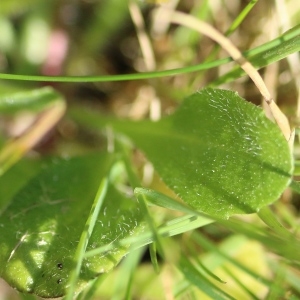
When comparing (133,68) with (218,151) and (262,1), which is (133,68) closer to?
(262,1)

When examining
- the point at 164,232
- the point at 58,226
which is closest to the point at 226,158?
the point at 164,232

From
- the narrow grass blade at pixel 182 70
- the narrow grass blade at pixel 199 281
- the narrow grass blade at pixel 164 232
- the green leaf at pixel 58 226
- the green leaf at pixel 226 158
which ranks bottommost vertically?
the narrow grass blade at pixel 199 281

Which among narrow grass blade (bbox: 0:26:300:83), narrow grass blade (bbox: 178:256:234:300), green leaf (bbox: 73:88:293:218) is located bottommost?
narrow grass blade (bbox: 178:256:234:300)

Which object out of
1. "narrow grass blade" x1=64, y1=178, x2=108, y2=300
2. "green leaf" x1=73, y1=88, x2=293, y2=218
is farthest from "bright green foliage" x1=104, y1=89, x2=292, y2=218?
"narrow grass blade" x1=64, y1=178, x2=108, y2=300

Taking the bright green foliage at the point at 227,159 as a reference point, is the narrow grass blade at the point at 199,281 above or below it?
below

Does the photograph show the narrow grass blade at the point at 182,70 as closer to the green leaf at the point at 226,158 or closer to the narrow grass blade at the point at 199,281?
the green leaf at the point at 226,158

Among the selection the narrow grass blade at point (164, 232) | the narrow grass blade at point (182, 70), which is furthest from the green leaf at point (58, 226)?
the narrow grass blade at point (182, 70)

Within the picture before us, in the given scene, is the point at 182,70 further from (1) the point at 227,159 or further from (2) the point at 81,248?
(2) the point at 81,248

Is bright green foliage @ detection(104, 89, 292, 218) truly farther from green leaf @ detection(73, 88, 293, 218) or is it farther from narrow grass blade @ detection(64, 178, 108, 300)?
narrow grass blade @ detection(64, 178, 108, 300)
